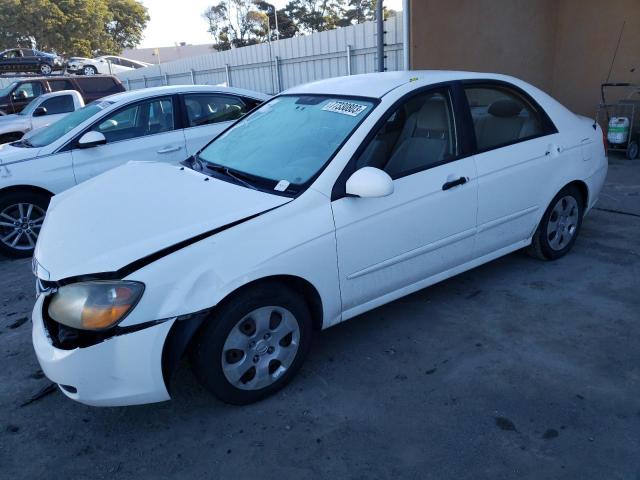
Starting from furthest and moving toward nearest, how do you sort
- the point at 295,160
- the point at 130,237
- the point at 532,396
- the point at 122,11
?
the point at 122,11 → the point at 295,160 → the point at 532,396 → the point at 130,237

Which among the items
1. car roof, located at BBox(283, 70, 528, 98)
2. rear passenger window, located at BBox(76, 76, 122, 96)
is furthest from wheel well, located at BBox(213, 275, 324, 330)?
rear passenger window, located at BBox(76, 76, 122, 96)

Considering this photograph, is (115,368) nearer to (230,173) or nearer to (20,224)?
(230,173)

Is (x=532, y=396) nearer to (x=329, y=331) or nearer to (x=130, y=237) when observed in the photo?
(x=329, y=331)

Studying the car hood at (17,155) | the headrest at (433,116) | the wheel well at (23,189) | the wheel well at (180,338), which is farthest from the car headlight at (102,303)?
the car hood at (17,155)

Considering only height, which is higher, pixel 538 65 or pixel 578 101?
pixel 538 65

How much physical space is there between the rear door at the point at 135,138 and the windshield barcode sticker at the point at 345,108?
3.03 meters

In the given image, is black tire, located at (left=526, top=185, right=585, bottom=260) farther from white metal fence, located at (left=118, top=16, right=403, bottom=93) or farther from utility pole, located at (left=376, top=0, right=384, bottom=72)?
white metal fence, located at (left=118, top=16, right=403, bottom=93)

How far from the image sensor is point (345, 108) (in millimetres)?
3369

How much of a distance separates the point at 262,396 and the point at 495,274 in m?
2.37

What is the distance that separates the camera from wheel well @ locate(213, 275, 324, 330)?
2.66 m

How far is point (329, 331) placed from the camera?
3650 millimetres

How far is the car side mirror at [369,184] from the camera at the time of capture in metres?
2.83

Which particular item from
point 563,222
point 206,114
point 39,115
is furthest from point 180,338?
point 39,115

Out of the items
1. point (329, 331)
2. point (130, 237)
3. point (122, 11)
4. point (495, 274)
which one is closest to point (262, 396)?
point (329, 331)
